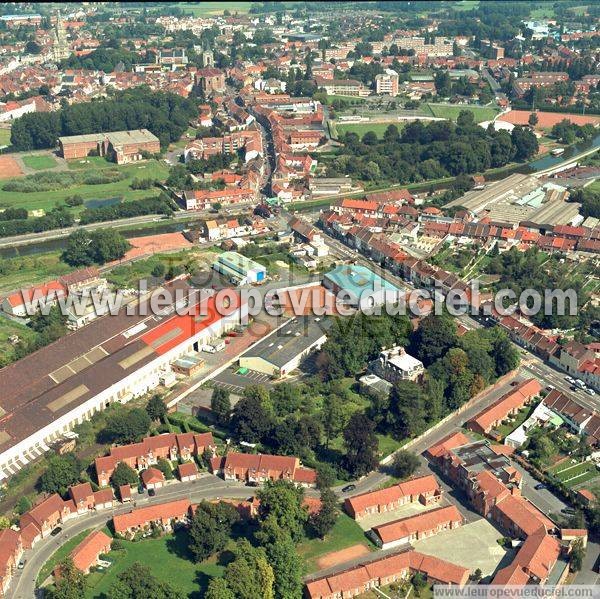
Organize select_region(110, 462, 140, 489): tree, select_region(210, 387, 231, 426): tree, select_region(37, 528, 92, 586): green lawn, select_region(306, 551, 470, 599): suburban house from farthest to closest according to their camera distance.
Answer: select_region(210, 387, 231, 426): tree, select_region(110, 462, 140, 489): tree, select_region(37, 528, 92, 586): green lawn, select_region(306, 551, 470, 599): suburban house

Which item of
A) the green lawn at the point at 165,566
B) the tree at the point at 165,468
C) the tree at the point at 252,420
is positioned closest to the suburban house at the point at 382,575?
the green lawn at the point at 165,566

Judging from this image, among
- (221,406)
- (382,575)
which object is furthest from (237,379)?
(382,575)

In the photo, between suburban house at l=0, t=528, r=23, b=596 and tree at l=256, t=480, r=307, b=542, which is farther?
tree at l=256, t=480, r=307, b=542

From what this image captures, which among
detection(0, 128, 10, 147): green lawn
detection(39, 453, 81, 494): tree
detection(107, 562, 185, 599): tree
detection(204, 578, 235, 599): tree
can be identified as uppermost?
detection(0, 128, 10, 147): green lawn

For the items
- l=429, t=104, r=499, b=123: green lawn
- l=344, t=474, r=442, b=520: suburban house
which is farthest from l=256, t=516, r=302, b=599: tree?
l=429, t=104, r=499, b=123: green lawn

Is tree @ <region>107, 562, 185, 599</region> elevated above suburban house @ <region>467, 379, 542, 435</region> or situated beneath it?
elevated above

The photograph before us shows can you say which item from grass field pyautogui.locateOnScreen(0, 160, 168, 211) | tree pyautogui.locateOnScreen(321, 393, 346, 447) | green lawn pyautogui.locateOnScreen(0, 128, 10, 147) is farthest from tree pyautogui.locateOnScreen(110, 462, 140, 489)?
green lawn pyautogui.locateOnScreen(0, 128, 10, 147)

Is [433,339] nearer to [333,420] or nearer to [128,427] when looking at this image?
[333,420]

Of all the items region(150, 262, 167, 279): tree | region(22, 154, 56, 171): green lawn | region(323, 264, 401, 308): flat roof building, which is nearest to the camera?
region(323, 264, 401, 308): flat roof building

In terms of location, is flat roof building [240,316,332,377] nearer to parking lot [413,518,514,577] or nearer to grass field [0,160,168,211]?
parking lot [413,518,514,577]

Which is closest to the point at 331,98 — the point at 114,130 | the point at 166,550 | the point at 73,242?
the point at 114,130

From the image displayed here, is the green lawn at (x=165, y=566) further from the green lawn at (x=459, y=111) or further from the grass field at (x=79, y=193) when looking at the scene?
the green lawn at (x=459, y=111)
